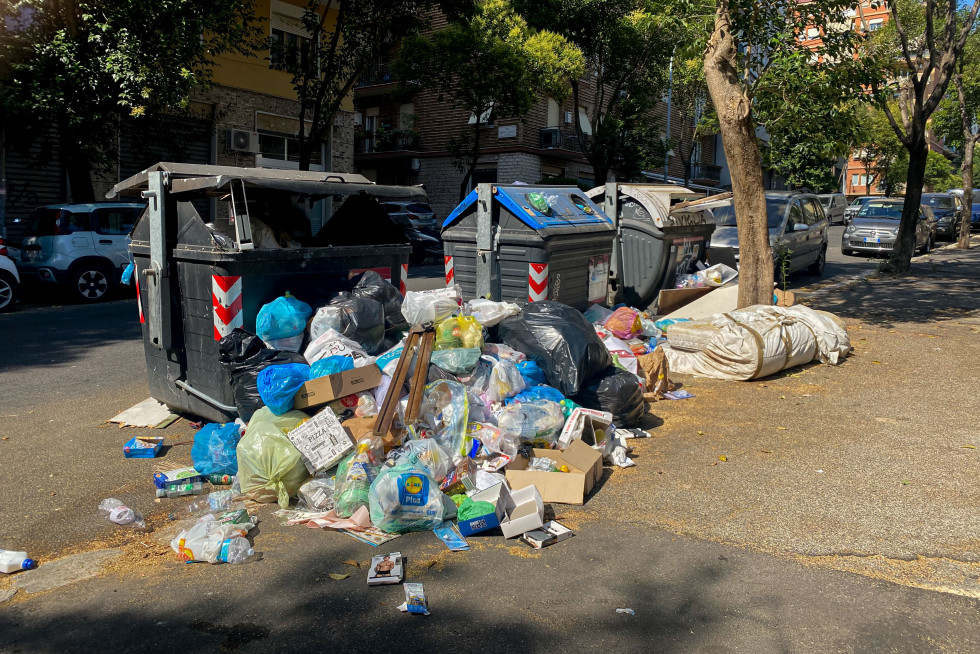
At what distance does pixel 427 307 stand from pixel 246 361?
124 cm

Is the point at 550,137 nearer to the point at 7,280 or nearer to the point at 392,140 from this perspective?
the point at 392,140

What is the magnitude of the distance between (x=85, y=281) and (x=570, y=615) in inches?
434

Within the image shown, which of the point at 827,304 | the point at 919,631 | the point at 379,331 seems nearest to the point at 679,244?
the point at 827,304

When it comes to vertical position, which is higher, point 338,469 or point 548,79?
point 548,79

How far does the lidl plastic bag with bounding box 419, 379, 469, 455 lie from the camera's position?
452 centimetres

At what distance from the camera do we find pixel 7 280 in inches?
432

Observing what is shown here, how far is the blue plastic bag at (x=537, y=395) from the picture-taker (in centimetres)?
502

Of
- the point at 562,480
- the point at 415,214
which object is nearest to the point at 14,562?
the point at 562,480

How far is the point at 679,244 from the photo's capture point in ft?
32.0

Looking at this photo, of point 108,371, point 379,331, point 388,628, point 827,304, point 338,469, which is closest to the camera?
point 388,628

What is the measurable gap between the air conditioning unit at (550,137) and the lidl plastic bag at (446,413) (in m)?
26.8

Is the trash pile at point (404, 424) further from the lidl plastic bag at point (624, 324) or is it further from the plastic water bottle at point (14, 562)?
the lidl plastic bag at point (624, 324)

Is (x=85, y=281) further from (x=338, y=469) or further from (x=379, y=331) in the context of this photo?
(x=338, y=469)

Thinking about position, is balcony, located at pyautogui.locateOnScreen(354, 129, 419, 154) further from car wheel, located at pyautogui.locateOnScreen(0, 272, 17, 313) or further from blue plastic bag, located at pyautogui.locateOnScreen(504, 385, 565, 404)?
blue plastic bag, located at pyautogui.locateOnScreen(504, 385, 565, 404)
